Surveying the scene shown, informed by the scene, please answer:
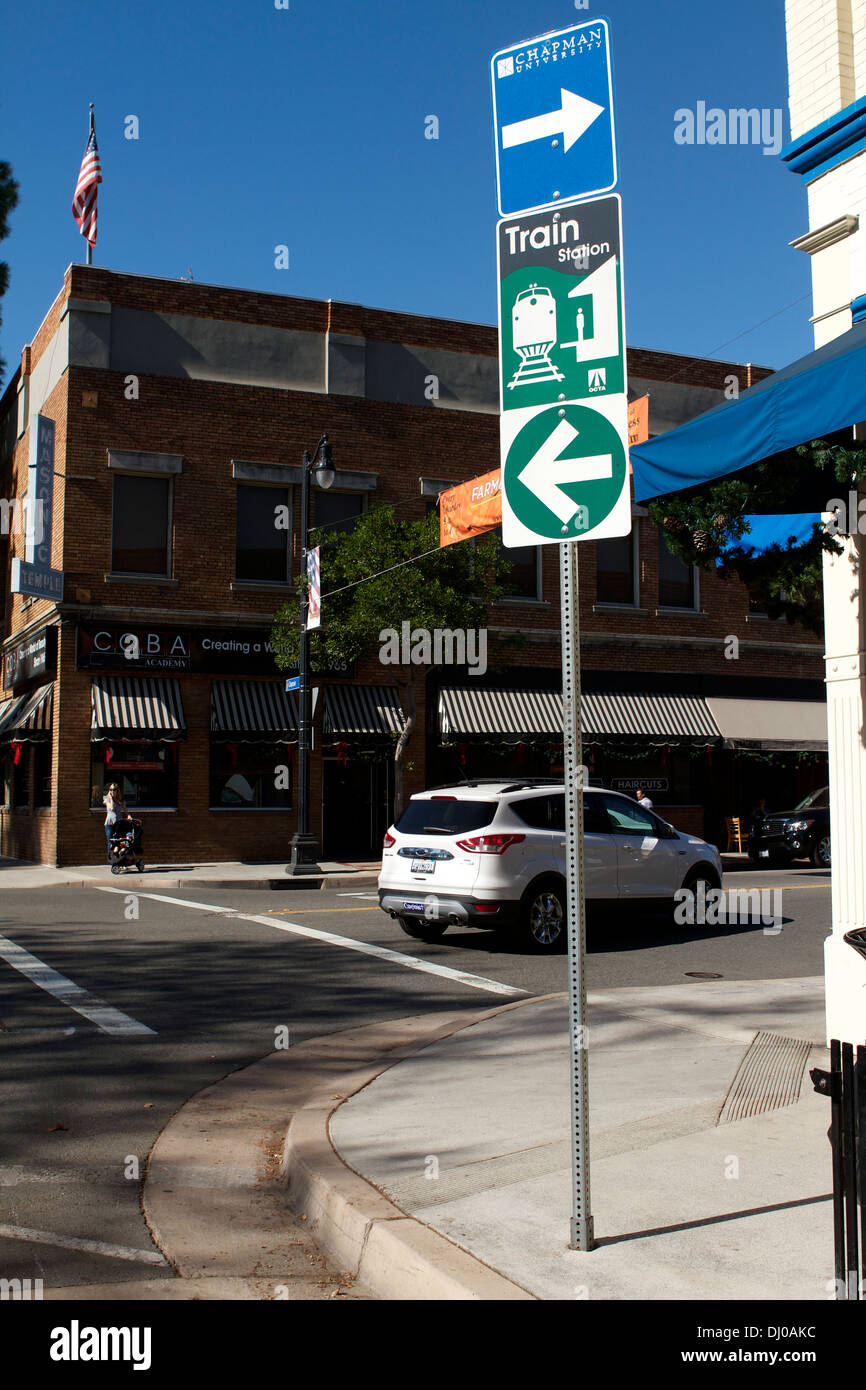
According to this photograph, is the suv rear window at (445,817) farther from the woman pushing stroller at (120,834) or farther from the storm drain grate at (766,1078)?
the woman pushing stroller at (120,834)

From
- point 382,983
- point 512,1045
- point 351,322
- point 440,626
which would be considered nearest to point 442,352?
point 351,322

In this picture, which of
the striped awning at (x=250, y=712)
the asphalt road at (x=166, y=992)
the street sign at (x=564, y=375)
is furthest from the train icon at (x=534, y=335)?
the striped awning at (x=250, y=712)

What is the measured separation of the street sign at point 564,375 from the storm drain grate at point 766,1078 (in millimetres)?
3301

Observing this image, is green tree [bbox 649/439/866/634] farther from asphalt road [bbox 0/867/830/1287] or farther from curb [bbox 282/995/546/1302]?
asphalt road [bbox 0/867/830/1287]

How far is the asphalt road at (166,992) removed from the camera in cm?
542

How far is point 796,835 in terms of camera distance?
24.5 metres

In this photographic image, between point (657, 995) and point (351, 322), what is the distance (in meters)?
20.4

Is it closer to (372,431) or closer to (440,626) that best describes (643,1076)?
(440,626)

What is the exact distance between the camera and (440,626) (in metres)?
22.8

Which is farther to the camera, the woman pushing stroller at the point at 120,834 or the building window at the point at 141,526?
the building window at the point at 141,526

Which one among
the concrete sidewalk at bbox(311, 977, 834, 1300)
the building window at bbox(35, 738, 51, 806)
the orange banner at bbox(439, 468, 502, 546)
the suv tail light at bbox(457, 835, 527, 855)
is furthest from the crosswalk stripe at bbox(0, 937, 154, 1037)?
the building window at bbox(35, 738, 51, 806)

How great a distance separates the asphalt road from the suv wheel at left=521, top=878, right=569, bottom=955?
11.5 inches

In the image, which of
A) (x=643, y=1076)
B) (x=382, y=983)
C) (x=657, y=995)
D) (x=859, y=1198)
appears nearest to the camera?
(x=859, y=1198)

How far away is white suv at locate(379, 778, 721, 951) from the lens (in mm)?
12328
